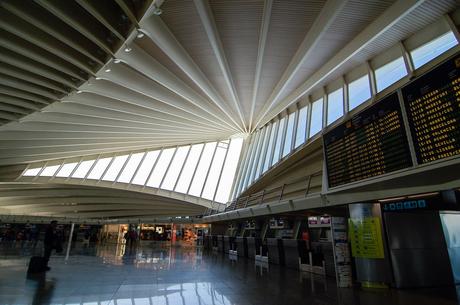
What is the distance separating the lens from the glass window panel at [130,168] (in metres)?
27.7

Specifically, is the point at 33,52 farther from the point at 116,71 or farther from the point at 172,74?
the point at 172,74

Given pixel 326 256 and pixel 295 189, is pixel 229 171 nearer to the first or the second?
pixel 295 189

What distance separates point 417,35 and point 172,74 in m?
8.60

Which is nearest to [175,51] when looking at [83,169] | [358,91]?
[358,91]

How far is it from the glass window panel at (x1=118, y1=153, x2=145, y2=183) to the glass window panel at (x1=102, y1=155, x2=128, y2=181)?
0.56 metres

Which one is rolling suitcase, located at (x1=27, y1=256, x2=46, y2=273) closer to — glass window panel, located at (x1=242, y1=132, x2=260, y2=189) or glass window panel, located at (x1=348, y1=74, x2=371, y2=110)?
glass window panel, located at (x1=348, y1=74, x2=371, y2=110)

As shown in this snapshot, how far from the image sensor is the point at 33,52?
25.6 ft

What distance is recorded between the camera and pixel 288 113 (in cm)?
1697

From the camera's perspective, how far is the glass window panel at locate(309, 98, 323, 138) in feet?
41.4

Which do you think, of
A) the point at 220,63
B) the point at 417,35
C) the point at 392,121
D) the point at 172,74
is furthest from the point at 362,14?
the point at 172,74

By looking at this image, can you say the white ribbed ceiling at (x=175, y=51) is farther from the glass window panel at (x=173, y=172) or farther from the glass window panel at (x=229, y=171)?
the glass window panel at (x=173, y=172)

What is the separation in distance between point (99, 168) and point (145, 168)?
4.50 meters

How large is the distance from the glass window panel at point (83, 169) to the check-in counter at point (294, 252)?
2269 cm

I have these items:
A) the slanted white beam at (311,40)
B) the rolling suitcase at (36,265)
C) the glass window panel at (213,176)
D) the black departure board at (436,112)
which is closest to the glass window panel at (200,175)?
the glass window panel at (213,176)
